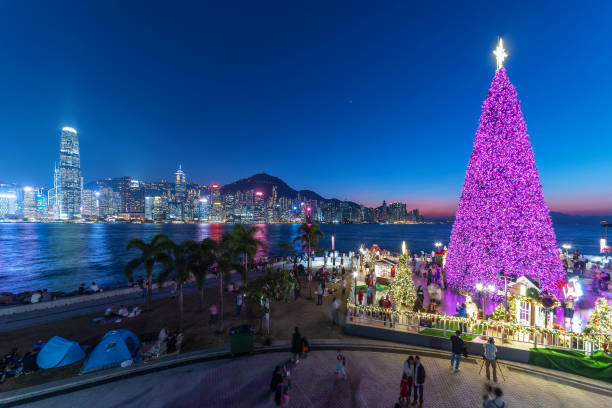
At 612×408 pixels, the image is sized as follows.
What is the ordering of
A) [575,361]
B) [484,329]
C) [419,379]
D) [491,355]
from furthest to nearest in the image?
[484,329], [575,361], [491,355], [419,379]

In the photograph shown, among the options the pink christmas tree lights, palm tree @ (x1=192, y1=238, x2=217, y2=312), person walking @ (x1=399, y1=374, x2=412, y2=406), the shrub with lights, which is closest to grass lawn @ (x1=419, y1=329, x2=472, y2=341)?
the shrub with lights

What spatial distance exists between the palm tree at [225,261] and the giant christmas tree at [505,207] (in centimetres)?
1279

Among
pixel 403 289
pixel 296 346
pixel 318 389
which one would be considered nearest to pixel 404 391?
pixel 318 389

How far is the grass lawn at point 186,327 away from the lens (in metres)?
10.3

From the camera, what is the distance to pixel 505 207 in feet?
41.3

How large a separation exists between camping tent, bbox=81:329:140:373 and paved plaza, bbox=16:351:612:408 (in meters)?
1.09

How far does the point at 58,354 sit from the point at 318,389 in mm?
9580

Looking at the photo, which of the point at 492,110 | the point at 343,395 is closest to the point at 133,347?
the point at 343,395

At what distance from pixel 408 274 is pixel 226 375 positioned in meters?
9.36

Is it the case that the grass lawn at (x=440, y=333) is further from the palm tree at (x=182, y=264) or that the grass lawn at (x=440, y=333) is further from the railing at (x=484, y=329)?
the palm tree at (x=182, y=264)

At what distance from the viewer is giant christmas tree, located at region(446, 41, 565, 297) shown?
12.3m

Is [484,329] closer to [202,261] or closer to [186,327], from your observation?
[202,261]

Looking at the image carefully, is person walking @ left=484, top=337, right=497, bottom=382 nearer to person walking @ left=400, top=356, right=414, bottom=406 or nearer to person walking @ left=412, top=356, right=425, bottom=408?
person walking @ left=412, top=356, right=425, bottom=408

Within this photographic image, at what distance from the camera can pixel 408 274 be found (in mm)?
12820
